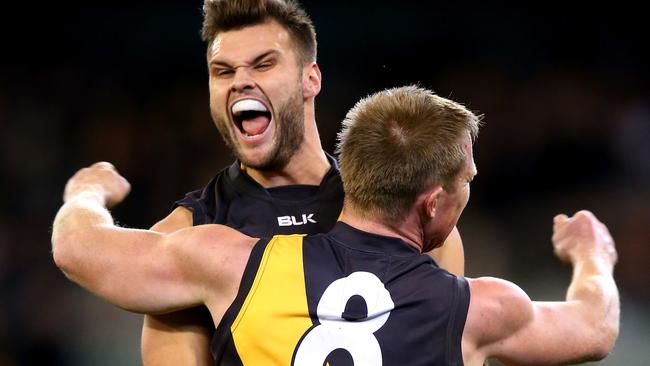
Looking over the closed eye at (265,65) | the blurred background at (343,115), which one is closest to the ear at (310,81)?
the closed eye at (265,65)

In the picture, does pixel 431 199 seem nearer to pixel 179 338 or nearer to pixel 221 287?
pixel 221 287

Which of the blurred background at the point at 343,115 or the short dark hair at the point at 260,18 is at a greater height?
the short dark hair at the point at 260,18

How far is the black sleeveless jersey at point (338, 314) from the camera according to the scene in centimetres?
260

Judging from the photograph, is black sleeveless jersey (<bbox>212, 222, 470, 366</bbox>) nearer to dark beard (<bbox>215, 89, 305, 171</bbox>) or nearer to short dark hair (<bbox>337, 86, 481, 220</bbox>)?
short dark hair (<bbox>337, 86, 481, 220</bbox>)

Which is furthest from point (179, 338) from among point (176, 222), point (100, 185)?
point (100, 185)

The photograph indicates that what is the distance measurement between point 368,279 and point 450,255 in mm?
730

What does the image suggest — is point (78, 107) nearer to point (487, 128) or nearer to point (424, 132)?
point (487, 128)

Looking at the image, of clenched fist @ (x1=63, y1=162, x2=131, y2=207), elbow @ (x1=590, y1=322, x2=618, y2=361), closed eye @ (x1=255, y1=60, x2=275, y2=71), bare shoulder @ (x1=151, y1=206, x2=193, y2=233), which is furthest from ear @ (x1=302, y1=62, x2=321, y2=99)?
elbow @ (x1=590, y1=322, x2=618, y2=361)

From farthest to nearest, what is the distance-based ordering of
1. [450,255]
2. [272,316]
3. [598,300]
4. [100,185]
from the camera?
[450,255] → [100,185] → [598,300] → [272,316]

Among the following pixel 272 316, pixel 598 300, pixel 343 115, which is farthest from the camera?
pixel 343 115

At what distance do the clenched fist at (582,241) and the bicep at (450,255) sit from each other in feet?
1.04

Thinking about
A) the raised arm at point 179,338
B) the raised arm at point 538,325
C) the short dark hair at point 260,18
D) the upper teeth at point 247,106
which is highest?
the short dark hair at point 260,18

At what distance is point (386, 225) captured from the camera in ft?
9.09

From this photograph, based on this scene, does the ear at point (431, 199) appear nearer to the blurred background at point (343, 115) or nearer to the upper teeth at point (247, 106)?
the upper teeth at point (247, 106)
